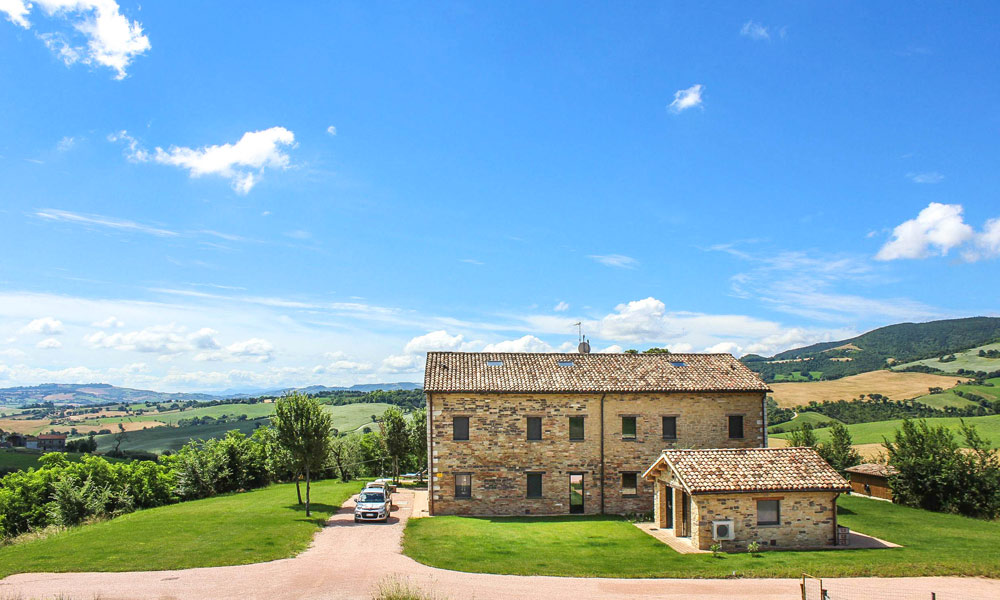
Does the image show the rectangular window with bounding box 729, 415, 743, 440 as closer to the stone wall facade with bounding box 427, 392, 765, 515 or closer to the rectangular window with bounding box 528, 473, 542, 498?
the stone wall facade with bounding box 427, 392, 765, 515

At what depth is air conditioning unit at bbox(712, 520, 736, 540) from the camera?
23.7m

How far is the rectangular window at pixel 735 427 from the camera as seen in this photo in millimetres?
34562

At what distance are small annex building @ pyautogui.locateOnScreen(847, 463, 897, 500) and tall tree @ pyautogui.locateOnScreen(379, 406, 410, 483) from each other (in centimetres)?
3249

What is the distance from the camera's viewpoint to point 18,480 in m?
41.3

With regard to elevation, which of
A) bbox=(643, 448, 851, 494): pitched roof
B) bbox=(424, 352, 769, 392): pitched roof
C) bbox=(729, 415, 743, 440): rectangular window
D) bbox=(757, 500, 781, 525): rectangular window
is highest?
bbox=(424, 352, 769, 392): pitched roof

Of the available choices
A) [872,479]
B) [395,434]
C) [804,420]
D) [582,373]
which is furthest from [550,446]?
[804,420]

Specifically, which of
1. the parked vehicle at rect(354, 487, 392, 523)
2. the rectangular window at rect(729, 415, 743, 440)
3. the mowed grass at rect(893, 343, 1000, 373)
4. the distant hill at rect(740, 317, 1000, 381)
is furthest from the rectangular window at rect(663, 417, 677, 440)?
the distant hill at rect(740, 317, 1000, 381)

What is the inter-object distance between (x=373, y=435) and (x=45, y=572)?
5131cm

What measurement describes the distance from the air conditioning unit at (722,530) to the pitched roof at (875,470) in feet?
65.8

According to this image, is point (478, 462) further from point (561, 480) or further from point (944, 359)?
point (944, 359)

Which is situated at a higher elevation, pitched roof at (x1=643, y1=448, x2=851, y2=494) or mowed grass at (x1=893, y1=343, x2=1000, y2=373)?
mowed grass at (x1=893, y1=343, x2=1000, y2=373)

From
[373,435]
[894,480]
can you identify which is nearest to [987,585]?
[894,480]

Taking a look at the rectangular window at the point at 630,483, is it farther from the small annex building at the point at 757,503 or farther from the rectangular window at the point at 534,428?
the small annex building at the point at 757,503

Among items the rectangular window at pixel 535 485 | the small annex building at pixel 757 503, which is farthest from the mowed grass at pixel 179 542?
the small annex building at pixel 757 503
